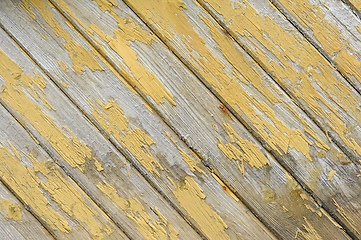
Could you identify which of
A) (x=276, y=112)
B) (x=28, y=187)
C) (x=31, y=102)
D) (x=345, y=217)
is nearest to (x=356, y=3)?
(x=276, y=112)

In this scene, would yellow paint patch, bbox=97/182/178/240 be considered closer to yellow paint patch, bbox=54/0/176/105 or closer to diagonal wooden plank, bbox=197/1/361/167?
yellow paint patch, bbox=54/0/176/105

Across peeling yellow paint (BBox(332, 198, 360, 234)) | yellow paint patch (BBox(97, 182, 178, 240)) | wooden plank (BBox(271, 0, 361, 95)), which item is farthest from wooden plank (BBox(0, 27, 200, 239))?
wooden plank (BBox(271, 0, 361, 95))

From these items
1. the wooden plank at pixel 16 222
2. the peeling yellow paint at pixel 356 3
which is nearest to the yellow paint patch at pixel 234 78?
the peeling yellow paint at pixel 356 3

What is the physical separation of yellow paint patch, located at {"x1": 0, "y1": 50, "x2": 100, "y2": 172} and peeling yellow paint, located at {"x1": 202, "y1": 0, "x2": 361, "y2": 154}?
699 mm

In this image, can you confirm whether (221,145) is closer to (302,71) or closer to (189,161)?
(189,161)

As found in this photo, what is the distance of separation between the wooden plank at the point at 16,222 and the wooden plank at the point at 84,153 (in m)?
0.14

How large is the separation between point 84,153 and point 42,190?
0.66 ft

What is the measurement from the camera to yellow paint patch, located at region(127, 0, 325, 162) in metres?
1.11

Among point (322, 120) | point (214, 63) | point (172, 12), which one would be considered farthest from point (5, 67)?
point (322, 120)

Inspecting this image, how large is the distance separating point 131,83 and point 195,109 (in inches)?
9.8

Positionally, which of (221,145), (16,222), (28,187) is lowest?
(16,222)

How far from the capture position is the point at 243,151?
3.64 ft

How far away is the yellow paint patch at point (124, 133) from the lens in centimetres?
110

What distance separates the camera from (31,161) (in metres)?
1.10
